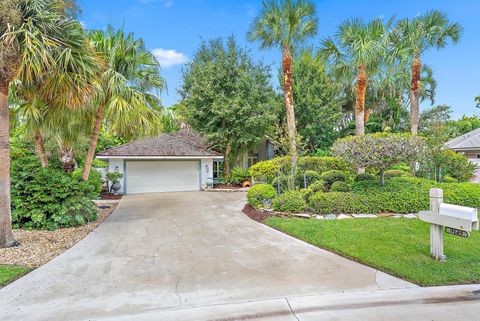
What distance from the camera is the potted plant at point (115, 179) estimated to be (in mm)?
14609

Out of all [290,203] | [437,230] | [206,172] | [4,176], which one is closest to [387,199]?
[290,203]

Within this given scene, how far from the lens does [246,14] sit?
12359 mm

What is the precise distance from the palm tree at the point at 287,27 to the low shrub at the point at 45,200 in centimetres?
729

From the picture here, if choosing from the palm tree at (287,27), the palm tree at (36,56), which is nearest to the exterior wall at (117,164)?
the palm tree at (36,56)

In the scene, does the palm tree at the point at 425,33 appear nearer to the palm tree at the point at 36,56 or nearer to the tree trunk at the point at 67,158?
the palm tree at the point at 36,56

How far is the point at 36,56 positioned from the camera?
5.12 m

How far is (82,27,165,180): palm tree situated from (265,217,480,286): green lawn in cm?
515

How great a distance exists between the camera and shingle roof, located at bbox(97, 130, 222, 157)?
1551 cm

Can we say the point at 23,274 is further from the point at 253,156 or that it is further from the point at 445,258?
the point at 253,156

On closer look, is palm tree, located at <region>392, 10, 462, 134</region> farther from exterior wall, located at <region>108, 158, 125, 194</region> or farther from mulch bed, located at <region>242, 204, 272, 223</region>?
exterior wall, located at <region>108, 158, 125, 194</region>

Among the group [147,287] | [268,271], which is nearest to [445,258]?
[268,271]

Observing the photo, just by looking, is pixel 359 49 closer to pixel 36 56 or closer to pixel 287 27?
pixel 287 27

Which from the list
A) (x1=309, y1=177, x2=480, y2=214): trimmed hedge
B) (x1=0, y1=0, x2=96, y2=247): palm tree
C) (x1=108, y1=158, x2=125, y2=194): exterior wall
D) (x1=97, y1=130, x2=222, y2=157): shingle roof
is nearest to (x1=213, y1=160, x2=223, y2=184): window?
(x1=97, y1=130, x2=222, y2=157): shingle roof

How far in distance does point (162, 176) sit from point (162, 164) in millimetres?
719
